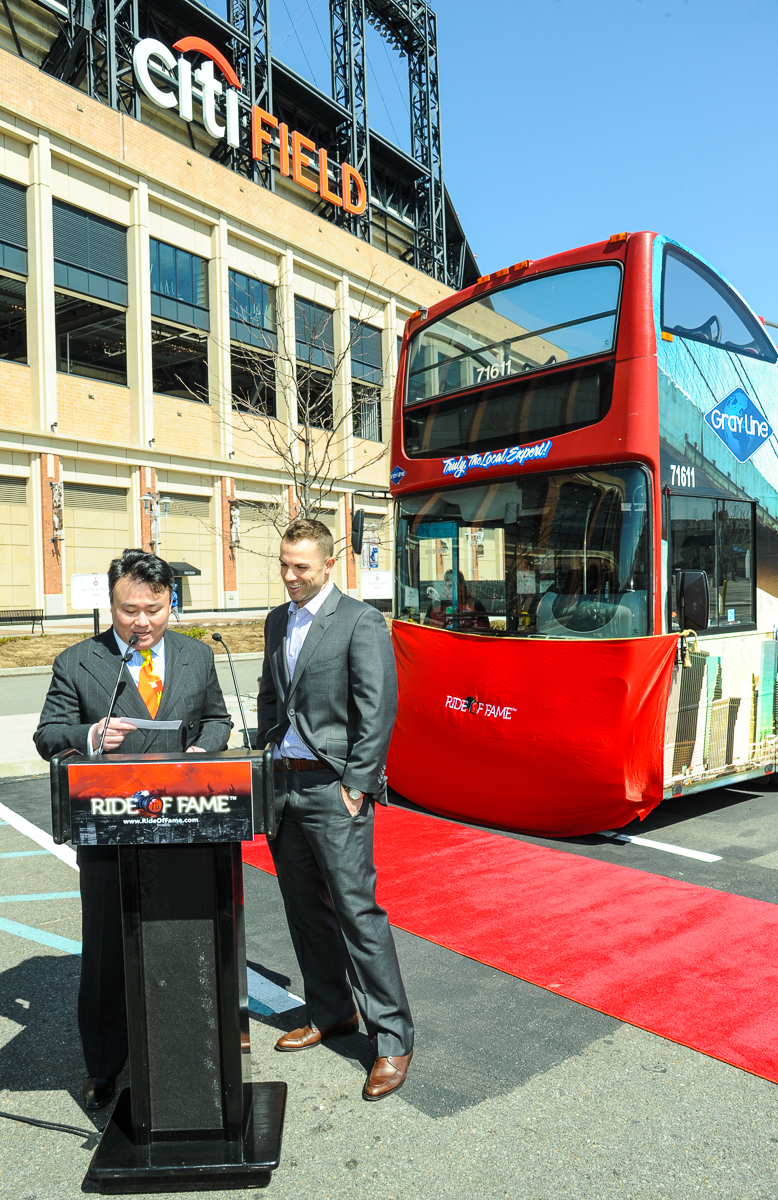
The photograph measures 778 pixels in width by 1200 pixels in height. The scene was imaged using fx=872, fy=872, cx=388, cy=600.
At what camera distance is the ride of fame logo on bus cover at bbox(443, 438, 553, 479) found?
20.4ft

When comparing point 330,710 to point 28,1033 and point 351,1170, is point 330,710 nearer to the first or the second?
point 351,1170

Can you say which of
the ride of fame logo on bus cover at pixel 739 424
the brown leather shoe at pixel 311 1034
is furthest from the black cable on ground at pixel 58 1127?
the ride of fame logo on bus cover at pixel 739 424

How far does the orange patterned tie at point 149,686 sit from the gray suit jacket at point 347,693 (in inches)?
18.8

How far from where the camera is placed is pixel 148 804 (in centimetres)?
242

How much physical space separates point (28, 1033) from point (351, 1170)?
164cm

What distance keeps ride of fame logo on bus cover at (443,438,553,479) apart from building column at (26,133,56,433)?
23096 millimetres

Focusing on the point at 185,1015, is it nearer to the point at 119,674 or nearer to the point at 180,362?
the point at 119,674

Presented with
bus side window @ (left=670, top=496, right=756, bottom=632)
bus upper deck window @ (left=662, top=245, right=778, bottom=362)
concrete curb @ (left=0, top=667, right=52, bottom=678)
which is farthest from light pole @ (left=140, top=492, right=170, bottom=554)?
bus side window @ (left=670, top=496, right=756, bottom=632)

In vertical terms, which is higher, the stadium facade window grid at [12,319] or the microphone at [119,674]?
the stadium facade window grid at [12,319]

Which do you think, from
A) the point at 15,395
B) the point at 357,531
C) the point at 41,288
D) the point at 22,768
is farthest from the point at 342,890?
the point at 41,288

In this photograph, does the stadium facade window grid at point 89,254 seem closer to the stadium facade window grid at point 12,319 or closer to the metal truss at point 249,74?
the stadium facade window grid at point 12,319

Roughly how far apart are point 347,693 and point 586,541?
10.9 feet

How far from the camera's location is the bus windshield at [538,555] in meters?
5.87

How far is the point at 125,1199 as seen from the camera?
253cm
